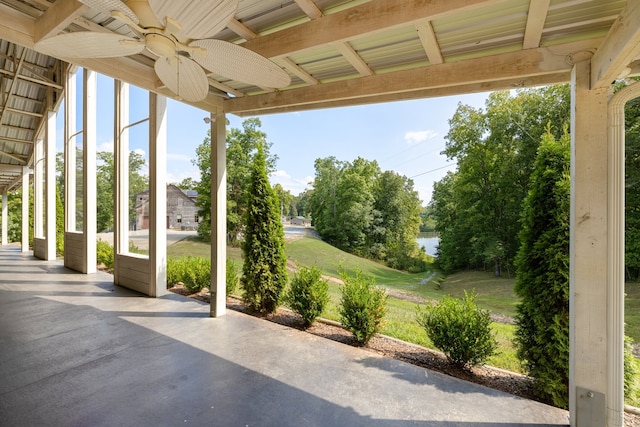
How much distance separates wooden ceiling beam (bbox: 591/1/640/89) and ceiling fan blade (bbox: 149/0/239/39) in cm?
199

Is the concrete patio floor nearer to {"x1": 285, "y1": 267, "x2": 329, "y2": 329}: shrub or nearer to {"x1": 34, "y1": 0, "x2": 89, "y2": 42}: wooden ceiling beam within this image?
{"x1": 285, "y1": 267, "x2": 329, "y2": 329}: shrub

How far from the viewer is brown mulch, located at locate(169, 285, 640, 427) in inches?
101

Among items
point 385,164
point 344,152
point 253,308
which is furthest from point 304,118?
point 253,308

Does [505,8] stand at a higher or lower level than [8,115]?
lower

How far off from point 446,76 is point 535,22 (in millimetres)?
677

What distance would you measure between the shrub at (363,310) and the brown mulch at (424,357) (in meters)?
0.17

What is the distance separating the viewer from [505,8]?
5.96 ft

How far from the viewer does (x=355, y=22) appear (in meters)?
1.96

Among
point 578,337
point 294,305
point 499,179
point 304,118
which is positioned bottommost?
point 294,305

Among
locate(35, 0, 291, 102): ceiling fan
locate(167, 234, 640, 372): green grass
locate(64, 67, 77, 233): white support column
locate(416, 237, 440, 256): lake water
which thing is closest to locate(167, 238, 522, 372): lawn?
locate(167, 234, 640, 372): green grass

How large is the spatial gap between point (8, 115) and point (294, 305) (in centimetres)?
1233

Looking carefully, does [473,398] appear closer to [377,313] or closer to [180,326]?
[377,313]

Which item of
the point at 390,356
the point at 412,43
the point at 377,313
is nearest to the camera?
the point at 412,43

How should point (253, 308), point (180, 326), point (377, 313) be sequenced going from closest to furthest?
point (377, 313)
point (180, 326)
point (253, 308)
